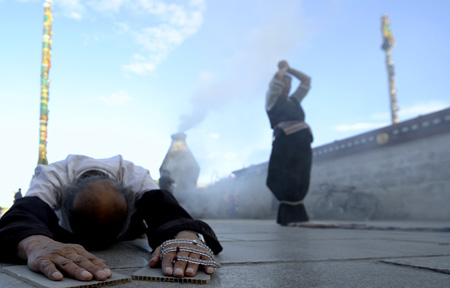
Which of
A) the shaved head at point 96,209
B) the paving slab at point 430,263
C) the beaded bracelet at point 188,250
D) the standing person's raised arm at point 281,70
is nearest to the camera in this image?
the beaded bracelet at point 188,250

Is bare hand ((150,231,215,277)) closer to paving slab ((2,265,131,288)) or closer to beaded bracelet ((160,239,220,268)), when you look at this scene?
beaded bracelet ((160,239,220,268))

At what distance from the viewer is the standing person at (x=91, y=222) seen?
1.17m

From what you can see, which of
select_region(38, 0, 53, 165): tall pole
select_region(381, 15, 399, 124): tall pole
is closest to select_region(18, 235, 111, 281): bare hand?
select_region(38, 0, 53, 165): tall pole

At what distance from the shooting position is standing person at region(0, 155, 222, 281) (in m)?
1.17

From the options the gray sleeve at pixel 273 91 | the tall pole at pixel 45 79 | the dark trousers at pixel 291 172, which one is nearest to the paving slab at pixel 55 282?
the dark trousers at pixel 291 172

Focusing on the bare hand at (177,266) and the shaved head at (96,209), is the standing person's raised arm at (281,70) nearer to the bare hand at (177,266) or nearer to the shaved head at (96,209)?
the shaved head at (96,209)

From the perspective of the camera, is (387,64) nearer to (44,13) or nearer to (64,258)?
(44,13)

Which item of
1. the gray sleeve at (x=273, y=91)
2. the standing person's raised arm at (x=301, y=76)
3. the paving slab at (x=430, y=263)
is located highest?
the standing person's raised arm at (x=301, y=76)

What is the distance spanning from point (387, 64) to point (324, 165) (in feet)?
40.0

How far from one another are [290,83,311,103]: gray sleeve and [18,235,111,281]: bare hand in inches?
185

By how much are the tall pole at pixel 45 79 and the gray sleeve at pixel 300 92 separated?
932 cm

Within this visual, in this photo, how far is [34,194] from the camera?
66.8 inches

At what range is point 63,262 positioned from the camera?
3.61ft

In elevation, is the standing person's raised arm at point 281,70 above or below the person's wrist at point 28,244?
above
